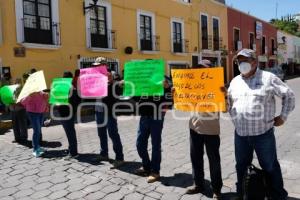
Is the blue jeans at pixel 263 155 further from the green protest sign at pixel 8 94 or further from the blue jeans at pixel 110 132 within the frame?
the green protest sign at pixel 8 94

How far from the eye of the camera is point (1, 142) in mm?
8578

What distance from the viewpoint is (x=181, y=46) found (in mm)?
24547

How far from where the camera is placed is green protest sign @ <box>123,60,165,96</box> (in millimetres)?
5137

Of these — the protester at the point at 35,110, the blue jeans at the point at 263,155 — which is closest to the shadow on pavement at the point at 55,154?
the protester at the point at 35,110

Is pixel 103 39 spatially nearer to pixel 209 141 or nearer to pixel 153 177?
pixel 153 177

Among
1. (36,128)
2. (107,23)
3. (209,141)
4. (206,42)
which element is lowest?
(36,128)

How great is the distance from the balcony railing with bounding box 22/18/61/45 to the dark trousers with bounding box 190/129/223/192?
11644 millimetres

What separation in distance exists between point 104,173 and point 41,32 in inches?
434

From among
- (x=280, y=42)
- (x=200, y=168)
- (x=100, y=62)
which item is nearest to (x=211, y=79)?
(x=200, y=168)

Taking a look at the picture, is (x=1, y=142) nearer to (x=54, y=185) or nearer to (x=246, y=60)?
(x=54, y=185)

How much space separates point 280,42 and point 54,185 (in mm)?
43730

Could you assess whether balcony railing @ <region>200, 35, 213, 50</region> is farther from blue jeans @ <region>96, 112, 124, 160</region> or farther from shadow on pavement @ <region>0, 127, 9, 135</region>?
blue jeans @ <region>96, 112, 124, 160</region>

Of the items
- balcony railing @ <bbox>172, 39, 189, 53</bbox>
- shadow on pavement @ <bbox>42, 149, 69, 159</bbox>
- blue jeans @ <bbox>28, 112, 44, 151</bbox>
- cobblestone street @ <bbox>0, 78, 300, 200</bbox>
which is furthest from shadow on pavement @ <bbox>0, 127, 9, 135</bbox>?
balcony railing @ <bbox>172, 39, 189, 53</bbox>

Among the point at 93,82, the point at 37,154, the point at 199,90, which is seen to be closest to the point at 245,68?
the point at 199,90
